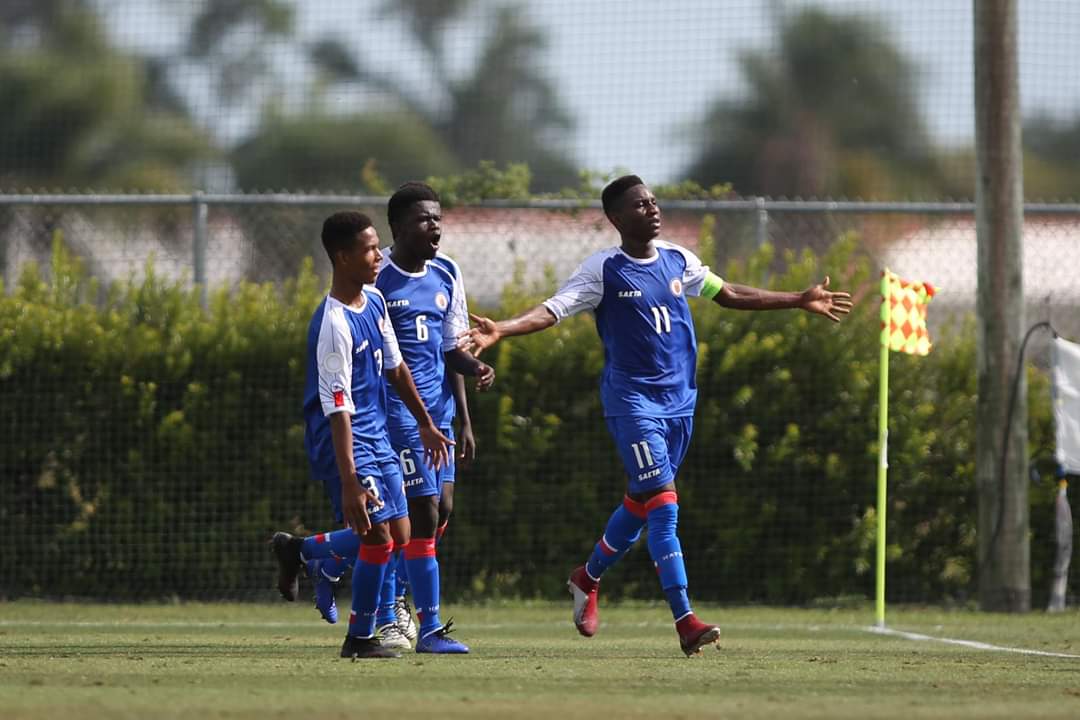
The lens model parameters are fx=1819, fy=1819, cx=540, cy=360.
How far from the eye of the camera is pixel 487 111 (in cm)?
3250

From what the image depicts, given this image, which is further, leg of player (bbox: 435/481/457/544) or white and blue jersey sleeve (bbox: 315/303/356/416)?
leg of player (bbox: 435/481/457/544)

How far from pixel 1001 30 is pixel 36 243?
7.74 metres

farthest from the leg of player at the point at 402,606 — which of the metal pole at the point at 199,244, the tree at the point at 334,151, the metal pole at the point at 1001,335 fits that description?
the tree at the point at 334,151

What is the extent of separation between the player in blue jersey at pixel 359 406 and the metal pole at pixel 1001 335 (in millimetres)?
6057

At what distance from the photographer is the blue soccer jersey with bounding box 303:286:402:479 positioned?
7.96 m

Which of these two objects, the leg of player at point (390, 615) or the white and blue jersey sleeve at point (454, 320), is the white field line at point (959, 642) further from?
the white and blue jersey sleeve at point (454, 320)

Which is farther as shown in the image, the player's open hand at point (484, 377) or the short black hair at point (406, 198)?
the short black hair at point (406, 198)

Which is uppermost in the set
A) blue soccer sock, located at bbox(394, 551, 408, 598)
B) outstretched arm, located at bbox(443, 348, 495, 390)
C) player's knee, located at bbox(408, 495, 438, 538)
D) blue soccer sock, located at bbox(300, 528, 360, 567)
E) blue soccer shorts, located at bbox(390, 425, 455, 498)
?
outstretched arm, located at bbox(443, 348, 495, 390)

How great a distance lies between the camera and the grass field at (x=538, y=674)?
6117 mm

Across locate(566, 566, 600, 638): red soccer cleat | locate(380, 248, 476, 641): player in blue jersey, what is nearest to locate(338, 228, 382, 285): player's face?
locate(380, 248, 476, 641): player in blue jersey

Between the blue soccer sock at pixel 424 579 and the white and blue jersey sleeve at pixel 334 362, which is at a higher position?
the white and blue jersey sleeve at pixel 334 362

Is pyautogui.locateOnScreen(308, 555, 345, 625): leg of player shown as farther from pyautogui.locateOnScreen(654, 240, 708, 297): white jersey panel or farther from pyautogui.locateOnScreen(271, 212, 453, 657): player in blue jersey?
pyautogui.locateOnScreen(654, 240, 708, 297): white jersey panel

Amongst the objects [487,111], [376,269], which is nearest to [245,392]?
[376,269]

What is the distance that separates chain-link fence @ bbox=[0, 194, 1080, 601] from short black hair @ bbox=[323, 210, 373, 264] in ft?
17.4
